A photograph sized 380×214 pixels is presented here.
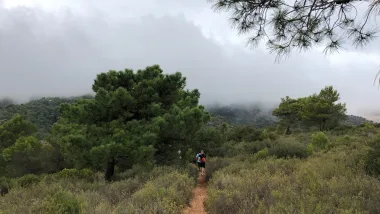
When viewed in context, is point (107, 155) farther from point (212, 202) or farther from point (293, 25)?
point (293, 25)

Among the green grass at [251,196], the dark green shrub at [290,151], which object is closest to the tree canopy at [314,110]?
the dark green shrub at [290,151]

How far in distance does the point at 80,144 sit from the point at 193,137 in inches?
224

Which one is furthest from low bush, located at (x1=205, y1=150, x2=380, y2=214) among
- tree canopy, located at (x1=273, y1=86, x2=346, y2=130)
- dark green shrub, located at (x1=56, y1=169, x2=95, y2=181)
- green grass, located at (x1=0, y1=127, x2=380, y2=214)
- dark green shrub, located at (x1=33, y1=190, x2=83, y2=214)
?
tree canopy, located at (x1=273, y1=86, x2=346, y2=130)

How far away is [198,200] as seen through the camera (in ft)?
27.9

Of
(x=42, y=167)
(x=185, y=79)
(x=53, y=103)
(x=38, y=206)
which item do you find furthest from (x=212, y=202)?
(x=53, y=103)

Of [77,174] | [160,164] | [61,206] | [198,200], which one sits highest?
[61,206]

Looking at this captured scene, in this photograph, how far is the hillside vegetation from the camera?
19.6 feet

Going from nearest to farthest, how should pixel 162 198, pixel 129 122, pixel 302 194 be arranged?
pixel 302 194 < pixel 162 198 < pixel 129 122

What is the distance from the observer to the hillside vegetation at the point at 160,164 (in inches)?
235

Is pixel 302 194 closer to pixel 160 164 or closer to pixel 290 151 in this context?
pixel 290 151

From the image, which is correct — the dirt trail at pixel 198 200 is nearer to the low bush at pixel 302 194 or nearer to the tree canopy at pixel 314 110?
the low bush at pixel 302 194

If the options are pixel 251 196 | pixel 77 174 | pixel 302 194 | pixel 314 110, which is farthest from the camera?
pixel 314 110

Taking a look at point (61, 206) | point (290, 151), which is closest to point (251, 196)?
point (61, 206)

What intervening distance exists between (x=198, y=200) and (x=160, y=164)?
6198 mm
